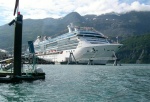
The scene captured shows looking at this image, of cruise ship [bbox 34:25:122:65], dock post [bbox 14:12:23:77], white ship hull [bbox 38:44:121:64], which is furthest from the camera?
cruise ship [bbox 34:25:122:65]

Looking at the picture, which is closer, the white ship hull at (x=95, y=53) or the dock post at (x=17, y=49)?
the dock post at (x=17, y=49)

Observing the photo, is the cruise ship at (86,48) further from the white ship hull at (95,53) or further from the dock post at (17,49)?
the dock post at (17,49)

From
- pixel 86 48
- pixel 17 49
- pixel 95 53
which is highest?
pixel 86 48

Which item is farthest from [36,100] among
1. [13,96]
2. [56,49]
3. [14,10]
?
[56,49]

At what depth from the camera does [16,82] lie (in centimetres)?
3145

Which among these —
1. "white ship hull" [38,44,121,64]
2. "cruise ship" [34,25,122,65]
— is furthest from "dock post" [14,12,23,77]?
"white ship hull" [38,44,121,64]

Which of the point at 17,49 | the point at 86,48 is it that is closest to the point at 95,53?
the point at 86,48

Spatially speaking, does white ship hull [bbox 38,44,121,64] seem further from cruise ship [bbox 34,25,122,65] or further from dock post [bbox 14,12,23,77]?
dock post [bbox 14,12,23,77]

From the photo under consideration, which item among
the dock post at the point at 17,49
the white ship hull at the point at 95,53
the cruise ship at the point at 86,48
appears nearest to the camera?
the dock post at the point at 17,49

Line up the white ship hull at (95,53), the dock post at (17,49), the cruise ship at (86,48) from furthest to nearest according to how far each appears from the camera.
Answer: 1. the cruise ship at (86,48)
2. the white ship hull at (95,53)
3. the dock post at (17,49)

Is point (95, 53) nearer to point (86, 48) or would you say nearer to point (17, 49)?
point (86, 48)

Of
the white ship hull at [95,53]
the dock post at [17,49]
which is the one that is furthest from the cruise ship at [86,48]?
the dock post at [17,49]

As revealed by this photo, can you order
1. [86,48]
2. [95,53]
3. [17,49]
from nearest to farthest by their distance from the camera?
[17,49], [86,48], [95,53]

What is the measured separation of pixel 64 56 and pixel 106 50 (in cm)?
2654
